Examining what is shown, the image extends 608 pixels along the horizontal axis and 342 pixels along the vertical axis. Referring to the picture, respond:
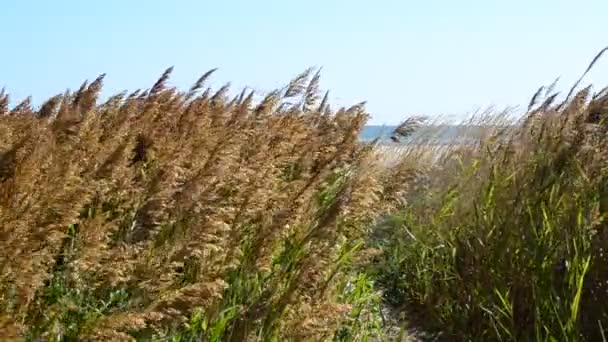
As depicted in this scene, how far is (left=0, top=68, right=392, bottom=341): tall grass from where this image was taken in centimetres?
264

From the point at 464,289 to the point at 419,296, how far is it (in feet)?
2.57

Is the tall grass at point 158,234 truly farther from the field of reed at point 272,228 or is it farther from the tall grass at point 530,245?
the tall grass at point 530,245

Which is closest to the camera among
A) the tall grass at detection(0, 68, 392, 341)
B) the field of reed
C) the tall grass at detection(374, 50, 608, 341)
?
the tall grass at detection(0, 68, 392, 341)

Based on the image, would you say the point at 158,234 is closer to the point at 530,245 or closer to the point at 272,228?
the point at 272,228

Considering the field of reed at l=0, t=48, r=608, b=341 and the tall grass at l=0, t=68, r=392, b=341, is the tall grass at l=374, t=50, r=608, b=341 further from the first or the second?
the tall grass at l=0, t=68, r=392, b=341

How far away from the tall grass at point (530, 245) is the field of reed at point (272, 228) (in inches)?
0.5

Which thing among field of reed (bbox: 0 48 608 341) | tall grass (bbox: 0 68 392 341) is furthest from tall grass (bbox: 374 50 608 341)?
tall grass (bbox: 0 68 392 341)

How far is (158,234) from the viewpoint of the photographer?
3.50 m

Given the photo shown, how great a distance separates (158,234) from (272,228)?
446 mm

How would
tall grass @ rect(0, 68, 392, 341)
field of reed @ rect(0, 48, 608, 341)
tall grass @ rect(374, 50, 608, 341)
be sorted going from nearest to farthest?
tall grass @ rect(0, 68, 392, 341) → field of reed @ rect(0, 48, 608, 341) → tall grass @ rect(374, 50, 608, 341)

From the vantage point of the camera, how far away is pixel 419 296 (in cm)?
593

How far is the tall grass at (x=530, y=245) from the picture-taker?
443cm

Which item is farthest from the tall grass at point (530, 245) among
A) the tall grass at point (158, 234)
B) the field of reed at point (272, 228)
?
the tall grass at point (158, 234)

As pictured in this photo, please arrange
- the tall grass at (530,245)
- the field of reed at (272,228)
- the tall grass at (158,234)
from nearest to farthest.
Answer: the tall grass at (158,234)
the field of reed at (272,228)
the tall grass at (530,245)
